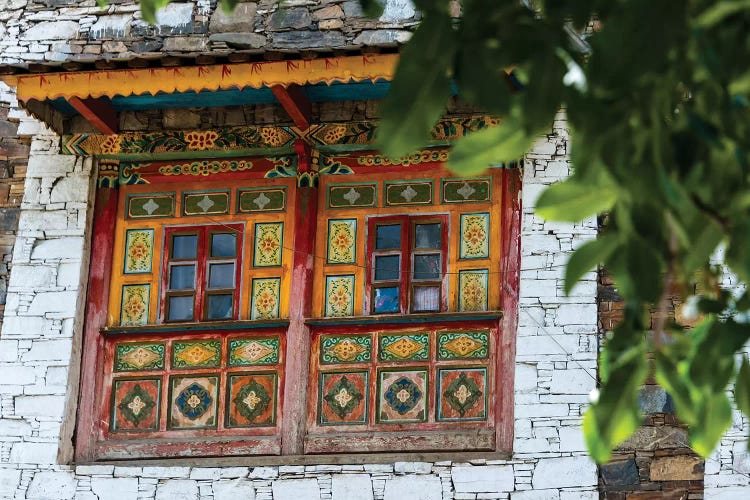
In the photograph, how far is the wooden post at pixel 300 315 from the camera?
7738 millimetres

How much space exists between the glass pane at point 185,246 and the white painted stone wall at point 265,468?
480mm

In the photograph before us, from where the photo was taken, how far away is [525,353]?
298 inches

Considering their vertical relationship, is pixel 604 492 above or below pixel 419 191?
below

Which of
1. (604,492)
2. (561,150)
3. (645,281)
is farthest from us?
(561,150)

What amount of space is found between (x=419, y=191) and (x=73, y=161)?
6.39 feet

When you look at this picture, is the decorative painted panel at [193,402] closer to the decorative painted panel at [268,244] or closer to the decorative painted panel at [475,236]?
the decorative painted panel at [268,244]

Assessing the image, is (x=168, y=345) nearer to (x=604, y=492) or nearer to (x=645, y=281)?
(x=604, y=492)

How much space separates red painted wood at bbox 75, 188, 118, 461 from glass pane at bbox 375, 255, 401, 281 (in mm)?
1470

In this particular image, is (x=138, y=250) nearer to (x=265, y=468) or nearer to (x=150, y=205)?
(x=150, y=205)

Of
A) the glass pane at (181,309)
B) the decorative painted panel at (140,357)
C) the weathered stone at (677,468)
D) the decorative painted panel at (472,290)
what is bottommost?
the weathered stone at (677,468)

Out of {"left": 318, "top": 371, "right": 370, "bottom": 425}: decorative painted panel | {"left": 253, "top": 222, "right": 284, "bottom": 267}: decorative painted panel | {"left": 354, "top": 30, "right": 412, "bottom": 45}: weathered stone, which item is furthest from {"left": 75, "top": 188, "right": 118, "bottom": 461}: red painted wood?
{"left": 354, "top": 30, "right": 412, "bottom": 45}: weathered stone

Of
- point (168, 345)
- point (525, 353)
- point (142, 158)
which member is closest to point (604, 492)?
point (525, 353)

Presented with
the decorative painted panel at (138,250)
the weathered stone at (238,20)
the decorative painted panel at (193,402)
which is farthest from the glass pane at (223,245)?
the weathered stone at (238,20)

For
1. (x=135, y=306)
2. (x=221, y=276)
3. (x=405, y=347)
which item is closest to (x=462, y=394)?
(x=405, y=347)
